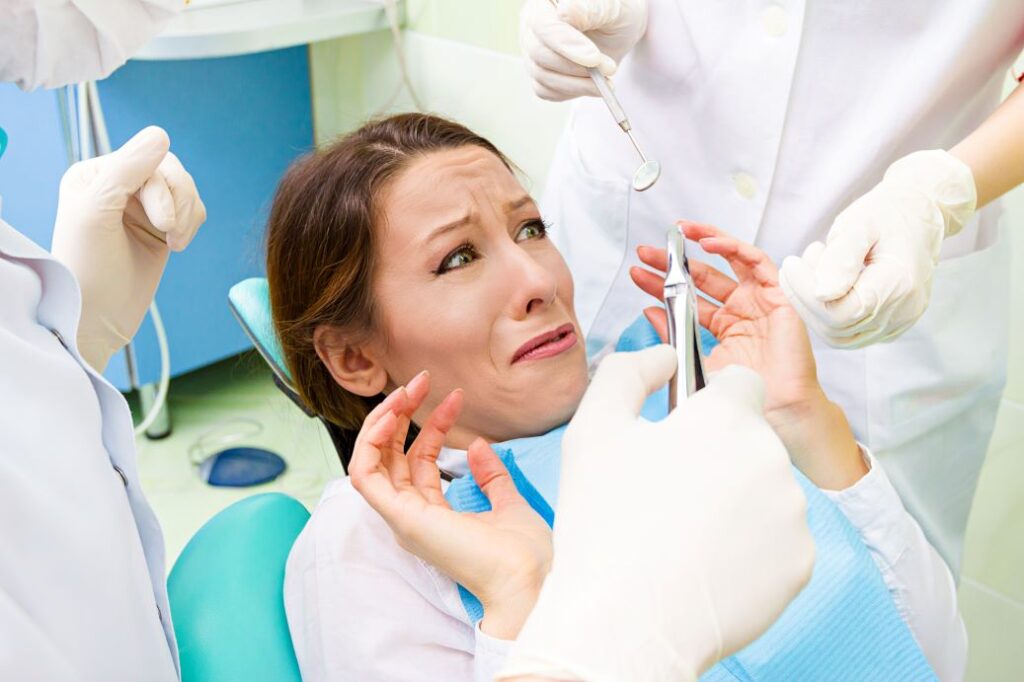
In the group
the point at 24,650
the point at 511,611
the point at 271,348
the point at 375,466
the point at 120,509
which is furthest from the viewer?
the point at 271,348

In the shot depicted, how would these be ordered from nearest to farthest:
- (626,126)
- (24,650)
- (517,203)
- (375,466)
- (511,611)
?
1. (24,650)
2. (511,611)
3. (375,466)
4. (626,126)
5. (517,203)

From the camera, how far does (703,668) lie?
2.50 ft

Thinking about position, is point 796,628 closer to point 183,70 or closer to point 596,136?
point 596,136

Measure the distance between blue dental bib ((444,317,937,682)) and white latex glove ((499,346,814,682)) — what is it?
0.33m

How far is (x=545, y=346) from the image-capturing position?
4.53 ft

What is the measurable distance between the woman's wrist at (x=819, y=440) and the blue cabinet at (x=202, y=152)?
160cm

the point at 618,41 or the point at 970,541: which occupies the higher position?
the point at 618,41

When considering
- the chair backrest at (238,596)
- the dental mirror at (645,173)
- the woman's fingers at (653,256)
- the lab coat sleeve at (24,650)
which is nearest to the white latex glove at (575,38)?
the dental mirror at (645,173)

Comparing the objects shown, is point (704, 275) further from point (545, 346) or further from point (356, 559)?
point (356, 559)

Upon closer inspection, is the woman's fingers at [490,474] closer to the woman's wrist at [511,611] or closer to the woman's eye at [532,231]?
the woman's wrist at [511,611]

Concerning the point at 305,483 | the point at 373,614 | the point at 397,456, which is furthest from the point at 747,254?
the point at 305,483

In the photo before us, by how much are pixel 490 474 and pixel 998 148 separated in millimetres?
669

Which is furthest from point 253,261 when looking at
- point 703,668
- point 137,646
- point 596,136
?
point 703,668

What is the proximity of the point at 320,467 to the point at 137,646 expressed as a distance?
195 cm
